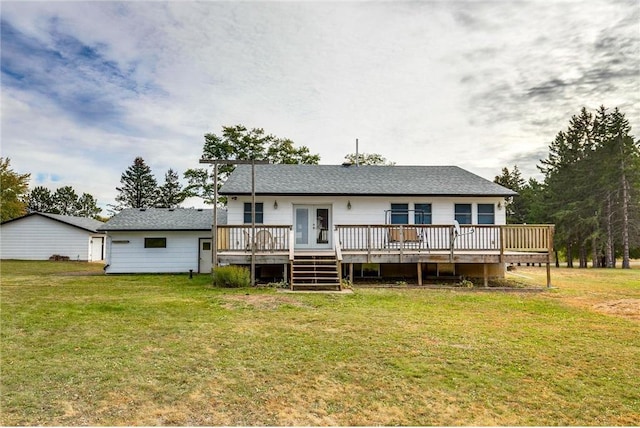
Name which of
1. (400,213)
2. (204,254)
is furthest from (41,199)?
(400,213)

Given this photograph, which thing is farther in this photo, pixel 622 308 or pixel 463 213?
pixel 463 213

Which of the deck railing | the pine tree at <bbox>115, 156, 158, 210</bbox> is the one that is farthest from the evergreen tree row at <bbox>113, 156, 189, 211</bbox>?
the deck railing

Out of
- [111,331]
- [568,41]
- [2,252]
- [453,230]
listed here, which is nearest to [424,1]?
[568,41]

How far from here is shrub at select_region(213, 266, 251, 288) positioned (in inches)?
469

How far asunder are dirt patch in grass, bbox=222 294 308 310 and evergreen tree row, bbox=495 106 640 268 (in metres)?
26.8

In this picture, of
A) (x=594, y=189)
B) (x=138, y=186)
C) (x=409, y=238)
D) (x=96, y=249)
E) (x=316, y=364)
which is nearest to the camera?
(x=316, y=364)

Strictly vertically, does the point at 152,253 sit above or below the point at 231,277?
above

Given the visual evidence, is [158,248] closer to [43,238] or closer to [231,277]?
[231,277]

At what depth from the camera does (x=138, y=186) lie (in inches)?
2076

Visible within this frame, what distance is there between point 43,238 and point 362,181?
24231 millimetres

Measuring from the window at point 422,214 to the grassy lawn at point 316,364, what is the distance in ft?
21.5

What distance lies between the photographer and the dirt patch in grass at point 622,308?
27.8 ft

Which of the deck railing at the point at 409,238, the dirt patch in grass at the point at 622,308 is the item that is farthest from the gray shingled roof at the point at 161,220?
the dirt patch in grass at the point at 622,308

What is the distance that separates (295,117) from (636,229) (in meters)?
24.6
